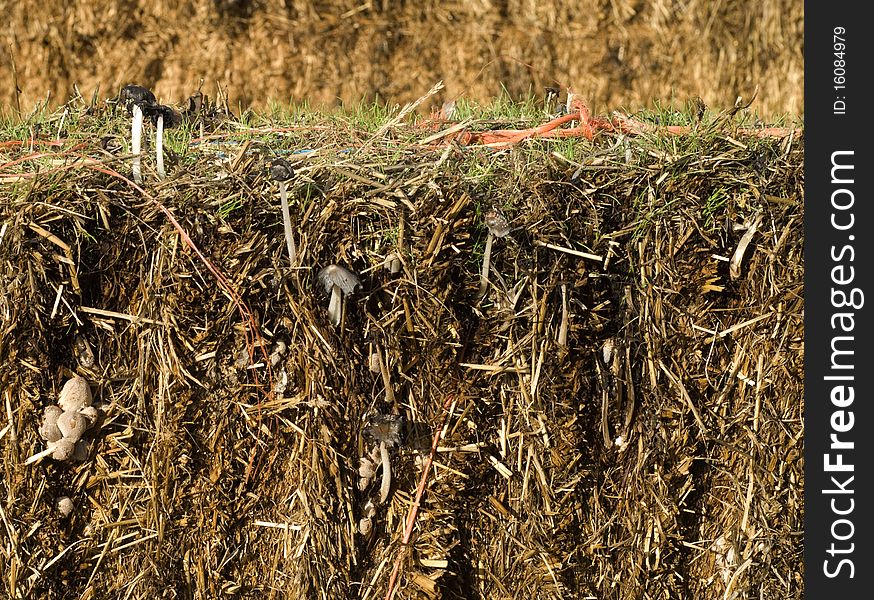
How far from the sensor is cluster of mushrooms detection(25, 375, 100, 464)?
167 centimetres

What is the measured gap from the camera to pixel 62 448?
1.67m

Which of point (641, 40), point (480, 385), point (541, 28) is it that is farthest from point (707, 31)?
point (480, 385)

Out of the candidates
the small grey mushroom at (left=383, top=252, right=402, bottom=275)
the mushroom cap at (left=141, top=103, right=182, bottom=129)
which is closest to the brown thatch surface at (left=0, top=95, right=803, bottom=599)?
the small grey mushroom at (left=383, top=252, right=402, bottom=275)

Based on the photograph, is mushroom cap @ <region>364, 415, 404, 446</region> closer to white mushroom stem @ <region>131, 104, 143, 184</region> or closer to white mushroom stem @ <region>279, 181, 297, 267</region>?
white mushroom stem @ <region>279, 181, 297, 267</region>

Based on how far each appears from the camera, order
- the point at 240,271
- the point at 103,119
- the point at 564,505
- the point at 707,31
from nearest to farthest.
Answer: the point at 240,271 < the point at 564,505 < the point at 103,119 < the point at 707,31

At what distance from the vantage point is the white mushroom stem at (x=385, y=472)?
67.9 inches

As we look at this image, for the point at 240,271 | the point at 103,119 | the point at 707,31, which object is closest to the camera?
the point at 240,271

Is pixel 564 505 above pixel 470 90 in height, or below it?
below

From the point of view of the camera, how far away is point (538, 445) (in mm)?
1765

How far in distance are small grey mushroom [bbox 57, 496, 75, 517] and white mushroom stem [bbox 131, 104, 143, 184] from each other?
69 cm

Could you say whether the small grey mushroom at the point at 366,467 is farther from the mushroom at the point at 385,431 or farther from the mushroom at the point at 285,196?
the mushroom at the point at 285,196

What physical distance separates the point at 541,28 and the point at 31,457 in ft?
9.65
